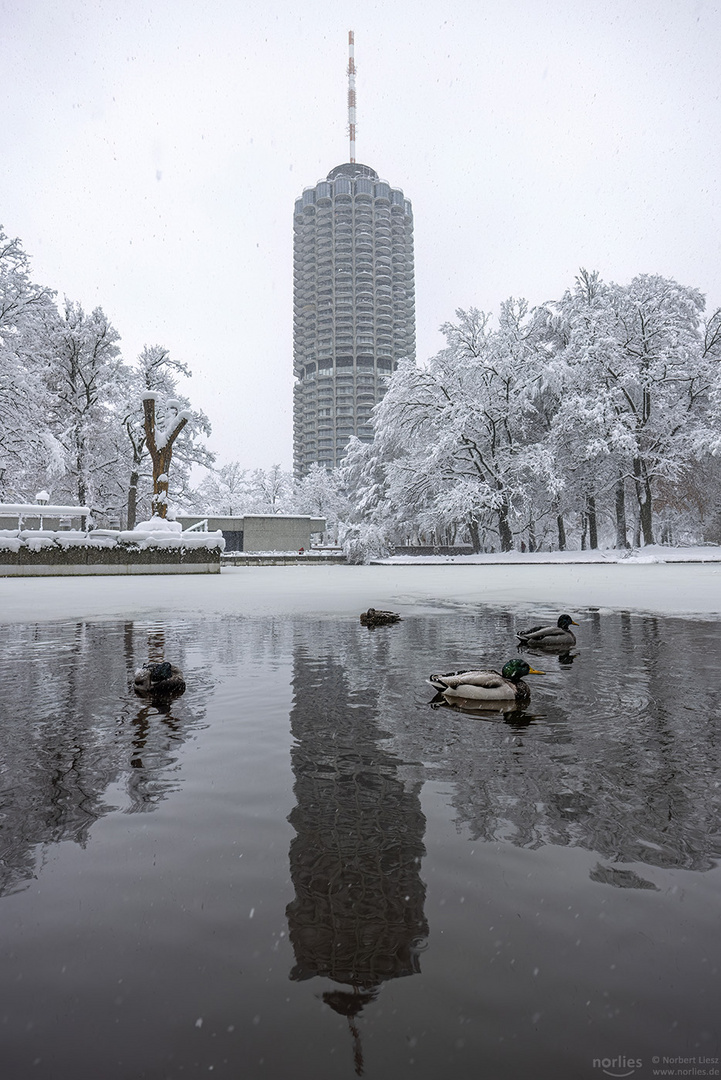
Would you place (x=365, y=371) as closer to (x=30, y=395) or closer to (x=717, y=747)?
(x=30, y=395)

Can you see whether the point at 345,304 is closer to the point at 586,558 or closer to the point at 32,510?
the point at 586,558

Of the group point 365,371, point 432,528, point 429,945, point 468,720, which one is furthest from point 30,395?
point 365,371

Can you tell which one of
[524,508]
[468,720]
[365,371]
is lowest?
[468,720]

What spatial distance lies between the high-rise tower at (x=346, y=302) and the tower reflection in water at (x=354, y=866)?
147449mm

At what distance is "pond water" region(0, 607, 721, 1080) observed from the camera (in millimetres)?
1680

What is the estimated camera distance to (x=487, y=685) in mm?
5195

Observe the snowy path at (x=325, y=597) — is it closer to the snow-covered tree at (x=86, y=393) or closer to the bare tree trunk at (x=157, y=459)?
the bare tree trunk at (x=157, y=459)

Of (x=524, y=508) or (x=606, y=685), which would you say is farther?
(x=524, y=508)

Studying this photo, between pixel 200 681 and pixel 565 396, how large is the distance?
38.8m

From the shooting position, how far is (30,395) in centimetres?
3011

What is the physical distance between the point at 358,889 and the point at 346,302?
567ft

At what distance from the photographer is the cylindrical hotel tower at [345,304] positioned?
512ft

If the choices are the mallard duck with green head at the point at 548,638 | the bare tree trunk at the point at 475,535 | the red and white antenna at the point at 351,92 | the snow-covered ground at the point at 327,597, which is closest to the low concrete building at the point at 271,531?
the bare tree trunk at the point at 475,535

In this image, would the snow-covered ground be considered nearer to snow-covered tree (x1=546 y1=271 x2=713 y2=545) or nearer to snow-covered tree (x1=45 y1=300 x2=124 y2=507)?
snow-covered tree (x1=45 y1=300 x2=124 y2=507)
